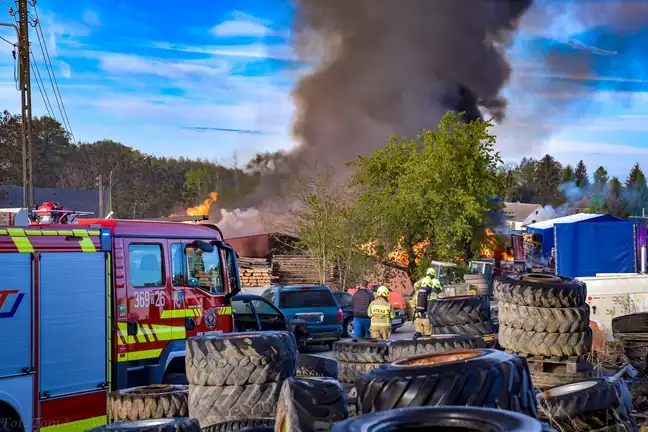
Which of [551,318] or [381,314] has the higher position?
[551,318]

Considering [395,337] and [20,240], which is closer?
[20,240]

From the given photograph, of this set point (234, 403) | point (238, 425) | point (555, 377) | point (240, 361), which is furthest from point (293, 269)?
point (238, 425)

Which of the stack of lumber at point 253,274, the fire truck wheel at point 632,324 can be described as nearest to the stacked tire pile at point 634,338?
the fire truck wheel at point 632,324

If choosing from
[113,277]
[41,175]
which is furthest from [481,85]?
[113,277]

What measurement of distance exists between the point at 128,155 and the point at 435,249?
1614 inches

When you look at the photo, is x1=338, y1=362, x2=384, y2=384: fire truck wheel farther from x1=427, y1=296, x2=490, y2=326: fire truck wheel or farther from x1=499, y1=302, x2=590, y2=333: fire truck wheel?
x1=499, y1=302, x2=590, y2=333: fire truck wheel

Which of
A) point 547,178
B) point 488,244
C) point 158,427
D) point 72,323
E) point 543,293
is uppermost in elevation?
point 547,178

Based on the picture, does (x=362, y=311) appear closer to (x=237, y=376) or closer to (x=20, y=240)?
(x=20, y=240)

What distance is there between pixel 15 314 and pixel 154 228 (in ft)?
8.48

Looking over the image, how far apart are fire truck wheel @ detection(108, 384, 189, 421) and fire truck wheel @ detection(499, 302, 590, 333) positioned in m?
3.86

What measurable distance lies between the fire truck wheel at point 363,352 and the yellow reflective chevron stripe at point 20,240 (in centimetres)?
432

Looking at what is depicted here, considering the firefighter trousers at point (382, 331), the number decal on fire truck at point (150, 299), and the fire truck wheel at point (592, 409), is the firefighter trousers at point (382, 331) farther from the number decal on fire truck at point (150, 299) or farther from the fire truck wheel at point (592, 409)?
the fire truck wheel at point (592, 409)

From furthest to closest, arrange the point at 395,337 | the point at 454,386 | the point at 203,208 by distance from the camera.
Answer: the point at 203,208 → the point at 395,337 → the point at 454,386

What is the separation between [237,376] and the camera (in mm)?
7469
